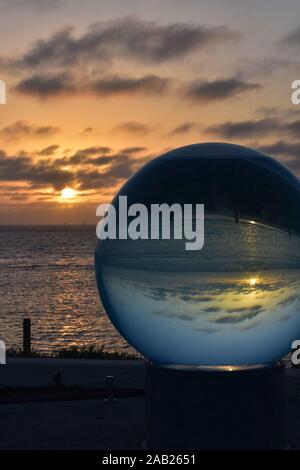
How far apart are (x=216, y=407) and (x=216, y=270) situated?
1412 millimetres

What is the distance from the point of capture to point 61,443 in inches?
299

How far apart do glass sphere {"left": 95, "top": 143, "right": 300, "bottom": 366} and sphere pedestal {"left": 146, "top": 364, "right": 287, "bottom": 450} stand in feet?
0.45

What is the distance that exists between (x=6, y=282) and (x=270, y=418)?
67486mm

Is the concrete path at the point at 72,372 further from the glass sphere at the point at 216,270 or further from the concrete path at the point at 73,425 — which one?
the glass sphere at the point at 216,270

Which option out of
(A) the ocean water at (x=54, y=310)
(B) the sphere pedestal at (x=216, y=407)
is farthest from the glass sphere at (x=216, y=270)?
(A) the ocean water at (x=54, y=310)

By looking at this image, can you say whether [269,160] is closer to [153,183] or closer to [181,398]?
[153,183]

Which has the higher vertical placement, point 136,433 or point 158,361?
point 158,361

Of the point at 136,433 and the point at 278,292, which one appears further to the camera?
the point at 136,433

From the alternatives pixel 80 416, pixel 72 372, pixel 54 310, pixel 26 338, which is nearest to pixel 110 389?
pixel 80 416

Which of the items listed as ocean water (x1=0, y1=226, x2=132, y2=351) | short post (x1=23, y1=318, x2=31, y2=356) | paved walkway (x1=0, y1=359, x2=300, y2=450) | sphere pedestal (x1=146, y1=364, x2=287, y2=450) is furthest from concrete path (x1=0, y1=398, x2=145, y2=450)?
ocean water (x1=0, y1=226, x2=132, y2=351)

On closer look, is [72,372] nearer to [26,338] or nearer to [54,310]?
[26,338]

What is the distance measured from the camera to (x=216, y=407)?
22.6 ft

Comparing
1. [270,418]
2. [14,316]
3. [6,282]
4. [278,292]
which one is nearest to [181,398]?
[270,418]
